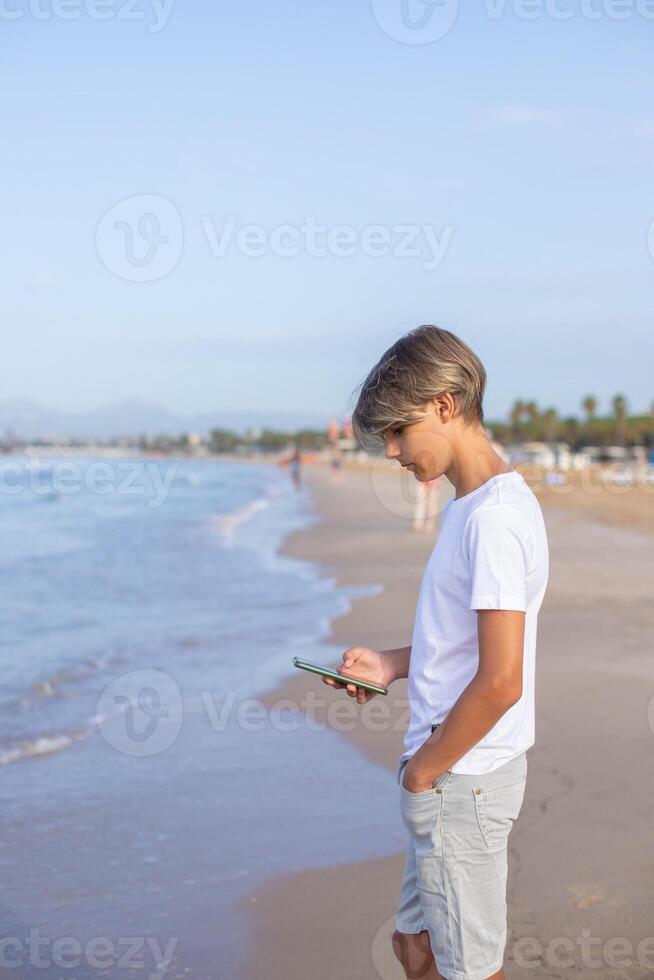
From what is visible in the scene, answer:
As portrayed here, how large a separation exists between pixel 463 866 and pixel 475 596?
1.78 feet

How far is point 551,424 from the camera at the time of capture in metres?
102

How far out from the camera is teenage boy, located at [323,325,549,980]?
6.19 ft

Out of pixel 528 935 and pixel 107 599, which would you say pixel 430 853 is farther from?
pixel 107 599

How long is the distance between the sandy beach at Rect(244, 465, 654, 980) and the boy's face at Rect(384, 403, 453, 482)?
1907 mm

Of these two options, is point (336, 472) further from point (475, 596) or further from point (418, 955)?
A: point (475, 596)

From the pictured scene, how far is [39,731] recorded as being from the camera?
6.28 m

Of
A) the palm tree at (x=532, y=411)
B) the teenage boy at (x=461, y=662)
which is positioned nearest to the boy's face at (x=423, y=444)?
the teenage boy at (x=461, y=662)

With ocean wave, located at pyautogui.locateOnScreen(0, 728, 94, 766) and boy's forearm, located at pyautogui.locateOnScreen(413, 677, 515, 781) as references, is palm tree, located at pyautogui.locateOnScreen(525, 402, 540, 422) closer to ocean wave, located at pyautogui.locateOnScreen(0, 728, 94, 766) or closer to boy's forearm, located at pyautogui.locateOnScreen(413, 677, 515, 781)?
ocean wave, located at pyautogui.locateOnScreen(0, 728, 94, 766)

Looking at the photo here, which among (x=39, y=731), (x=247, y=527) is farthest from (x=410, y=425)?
(x=247, y=527)

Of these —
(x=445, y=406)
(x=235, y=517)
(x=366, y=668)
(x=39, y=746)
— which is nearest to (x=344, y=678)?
(x=366, y=668)

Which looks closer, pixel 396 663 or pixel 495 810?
pixel 495 810

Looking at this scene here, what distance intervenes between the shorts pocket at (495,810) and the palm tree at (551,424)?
101 m

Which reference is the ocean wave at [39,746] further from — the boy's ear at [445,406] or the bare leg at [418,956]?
the boy's ear at [445,406]

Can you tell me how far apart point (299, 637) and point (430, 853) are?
7.10 meters
